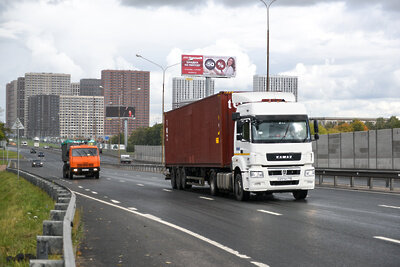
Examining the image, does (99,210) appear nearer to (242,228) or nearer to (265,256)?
(242,228)

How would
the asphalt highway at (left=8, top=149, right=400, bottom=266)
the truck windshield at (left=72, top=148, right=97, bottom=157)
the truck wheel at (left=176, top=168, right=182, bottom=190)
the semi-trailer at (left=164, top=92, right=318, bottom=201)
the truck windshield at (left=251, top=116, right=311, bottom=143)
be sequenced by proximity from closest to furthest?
the asphalt highway at (left=8, top=149, right=400, bottom=266) → the semi-trailer at (left=164, top=92, right=318, bottom=201) → the truck windshield at (left=251, top=116, right=311, bottom=143) → the truck wheel at (left=176, top=168, right=182, bottom=190) → the truck windshield at (left=72, top=148, right=97, bottom=157)

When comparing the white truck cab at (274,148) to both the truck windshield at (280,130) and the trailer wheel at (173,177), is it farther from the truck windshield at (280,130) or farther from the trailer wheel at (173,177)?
the trailer wheel at (173,177)

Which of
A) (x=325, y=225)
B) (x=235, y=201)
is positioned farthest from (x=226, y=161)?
(x=325, y=225)

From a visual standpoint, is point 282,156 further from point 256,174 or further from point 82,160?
point 82,160

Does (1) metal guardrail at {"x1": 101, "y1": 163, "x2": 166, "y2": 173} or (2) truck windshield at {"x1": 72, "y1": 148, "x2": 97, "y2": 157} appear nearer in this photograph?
(2) truck windshield at {"x1": 72, "y1": 148, "x2": 97, "y2": 157}

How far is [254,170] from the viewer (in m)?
19.1

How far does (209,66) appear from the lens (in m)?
99.1

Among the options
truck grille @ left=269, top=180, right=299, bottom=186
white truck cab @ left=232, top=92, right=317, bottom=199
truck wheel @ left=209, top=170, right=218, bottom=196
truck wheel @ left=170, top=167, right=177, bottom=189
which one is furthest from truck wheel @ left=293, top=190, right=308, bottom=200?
truck wheel @ left=170, top=167, right=177, bottom=189

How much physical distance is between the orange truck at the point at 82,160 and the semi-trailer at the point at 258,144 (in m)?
24.2

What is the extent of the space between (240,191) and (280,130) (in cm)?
234

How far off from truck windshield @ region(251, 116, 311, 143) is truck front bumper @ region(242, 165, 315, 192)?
0.85 metres

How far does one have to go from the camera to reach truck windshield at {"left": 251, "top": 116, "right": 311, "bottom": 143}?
19.3 m

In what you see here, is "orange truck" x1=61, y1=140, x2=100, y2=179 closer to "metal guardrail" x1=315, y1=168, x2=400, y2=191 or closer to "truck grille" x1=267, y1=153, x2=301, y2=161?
"metal guardrail" x1=315, y1=168, x2=400, y2=191

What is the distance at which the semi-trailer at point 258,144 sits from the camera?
19203mm
